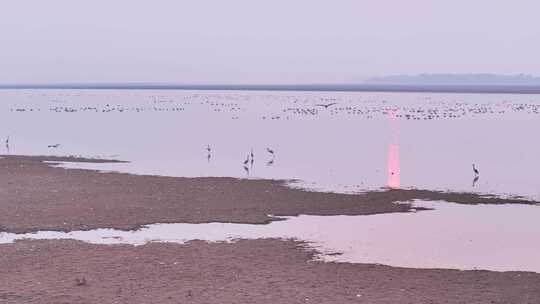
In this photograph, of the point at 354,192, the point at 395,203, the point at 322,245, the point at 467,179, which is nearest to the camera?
the point at 322,245

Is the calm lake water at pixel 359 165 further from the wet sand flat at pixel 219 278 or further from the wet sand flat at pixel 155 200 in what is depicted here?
the wet sand flat at pixel 219 278

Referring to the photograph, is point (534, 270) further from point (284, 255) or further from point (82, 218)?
point (82, 218)

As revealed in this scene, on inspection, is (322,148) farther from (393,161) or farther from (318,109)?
(318,109)

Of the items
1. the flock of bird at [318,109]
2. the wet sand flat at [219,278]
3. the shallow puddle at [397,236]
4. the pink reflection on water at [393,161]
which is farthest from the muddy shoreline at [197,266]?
the flock of bird at [318,109]

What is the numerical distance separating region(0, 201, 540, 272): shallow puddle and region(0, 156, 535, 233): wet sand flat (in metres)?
0.90

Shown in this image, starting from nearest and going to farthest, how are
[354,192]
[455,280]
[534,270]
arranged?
1. [455,280]
2. [534,270]
3. [354,192]

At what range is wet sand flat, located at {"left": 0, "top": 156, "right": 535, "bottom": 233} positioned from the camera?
68.5ft

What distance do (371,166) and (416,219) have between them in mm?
15240

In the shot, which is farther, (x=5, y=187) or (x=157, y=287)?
(x=5, y=187)

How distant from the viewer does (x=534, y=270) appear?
639 inches

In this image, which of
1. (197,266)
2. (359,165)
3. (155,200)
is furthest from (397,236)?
(359,165)

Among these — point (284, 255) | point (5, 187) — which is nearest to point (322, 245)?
point (284, 255)

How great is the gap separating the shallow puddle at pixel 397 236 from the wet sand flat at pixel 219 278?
1.05m

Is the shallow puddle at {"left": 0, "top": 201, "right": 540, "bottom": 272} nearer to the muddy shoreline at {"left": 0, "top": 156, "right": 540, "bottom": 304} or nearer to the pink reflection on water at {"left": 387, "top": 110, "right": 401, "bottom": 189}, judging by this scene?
the muddy shoreline at {"left": 0, "top": 156, "right": 540, "bottom": 304}
